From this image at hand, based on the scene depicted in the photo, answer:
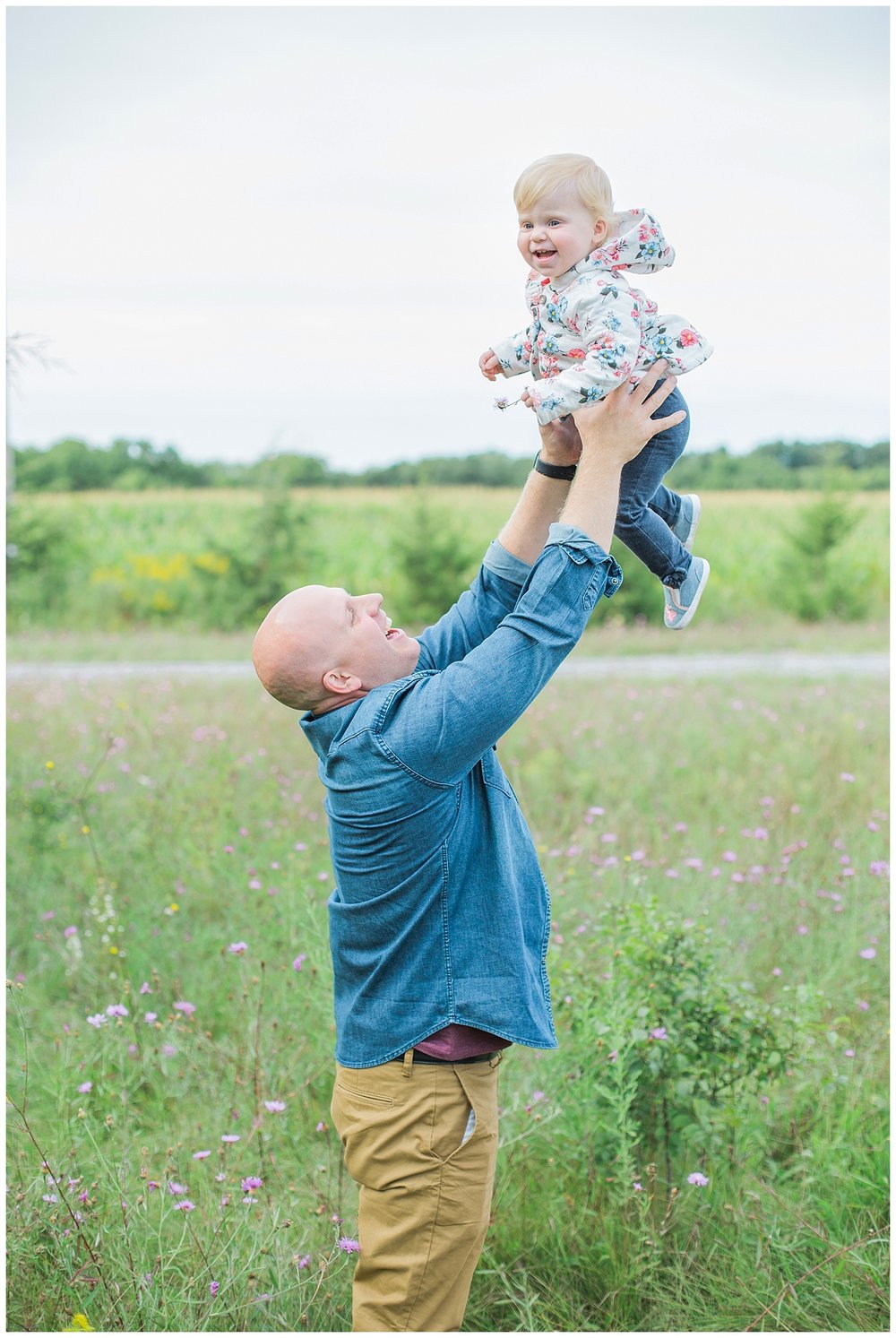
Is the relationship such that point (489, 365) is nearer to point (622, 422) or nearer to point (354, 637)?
point (622, 422)

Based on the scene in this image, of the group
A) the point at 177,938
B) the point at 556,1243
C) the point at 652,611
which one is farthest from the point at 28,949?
the point at 652,611

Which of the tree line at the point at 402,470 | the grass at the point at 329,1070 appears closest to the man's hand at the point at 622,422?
the grass at the point at 329,1070

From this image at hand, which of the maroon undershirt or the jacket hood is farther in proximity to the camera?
the jacket hood

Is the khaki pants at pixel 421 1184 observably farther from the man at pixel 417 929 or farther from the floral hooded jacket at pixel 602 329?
the floral hooded jacket at pixel 602 329

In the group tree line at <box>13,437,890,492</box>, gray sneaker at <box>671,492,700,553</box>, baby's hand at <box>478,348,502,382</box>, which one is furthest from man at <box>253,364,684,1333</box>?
tree line at <box>13,437,890,492</box>

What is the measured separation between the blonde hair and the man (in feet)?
1.42

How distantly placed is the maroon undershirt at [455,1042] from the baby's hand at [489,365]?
1405mm

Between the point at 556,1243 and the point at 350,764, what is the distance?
1.64m

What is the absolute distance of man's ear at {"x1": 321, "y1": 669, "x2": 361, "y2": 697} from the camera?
2102 mm

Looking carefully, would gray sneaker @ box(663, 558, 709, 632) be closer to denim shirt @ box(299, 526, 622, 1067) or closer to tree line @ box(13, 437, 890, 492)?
denim shirt @ box(299, 526, 622, 1067)

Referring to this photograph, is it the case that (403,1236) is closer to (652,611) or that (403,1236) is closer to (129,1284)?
(129,1284)

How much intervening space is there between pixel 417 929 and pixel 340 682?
0.49m

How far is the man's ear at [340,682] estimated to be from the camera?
2.10 m

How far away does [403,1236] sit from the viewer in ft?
6.87
